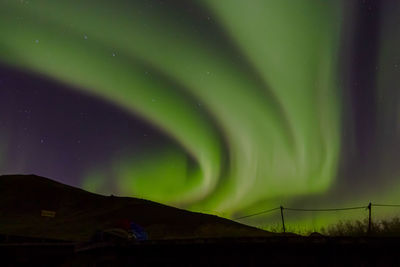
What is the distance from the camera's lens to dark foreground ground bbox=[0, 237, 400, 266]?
682 cm

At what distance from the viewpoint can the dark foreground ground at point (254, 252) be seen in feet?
22.4

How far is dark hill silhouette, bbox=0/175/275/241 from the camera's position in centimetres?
3725

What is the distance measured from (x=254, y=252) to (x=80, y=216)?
44964 millimetres

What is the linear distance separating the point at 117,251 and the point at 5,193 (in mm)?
57549

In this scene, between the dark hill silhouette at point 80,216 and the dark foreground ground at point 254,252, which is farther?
the dark hill silhouette at point 80,216

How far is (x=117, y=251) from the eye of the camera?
7.82m

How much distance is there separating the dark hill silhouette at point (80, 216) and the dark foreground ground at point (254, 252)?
2517cm

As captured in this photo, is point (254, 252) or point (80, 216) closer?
point (254, 252)

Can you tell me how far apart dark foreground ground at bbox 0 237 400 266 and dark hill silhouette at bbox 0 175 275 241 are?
82.6ft

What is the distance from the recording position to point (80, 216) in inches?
1891

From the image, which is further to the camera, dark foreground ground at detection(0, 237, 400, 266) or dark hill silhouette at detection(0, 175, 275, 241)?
dark hill silhouette at detection(0, 175, 275, 241)

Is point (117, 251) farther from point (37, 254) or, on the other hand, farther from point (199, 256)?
point (37, 254)

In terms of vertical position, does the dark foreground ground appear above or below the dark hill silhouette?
below

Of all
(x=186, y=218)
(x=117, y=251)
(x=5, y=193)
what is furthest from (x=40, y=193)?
(x=117, y=251)
